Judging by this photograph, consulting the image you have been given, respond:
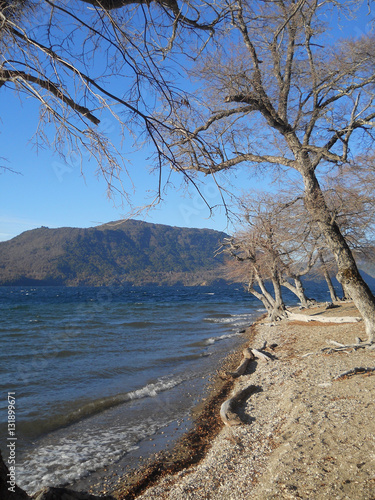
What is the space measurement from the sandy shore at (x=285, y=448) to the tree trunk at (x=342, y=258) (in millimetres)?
977

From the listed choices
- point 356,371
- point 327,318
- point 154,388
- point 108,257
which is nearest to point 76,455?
point 154,388

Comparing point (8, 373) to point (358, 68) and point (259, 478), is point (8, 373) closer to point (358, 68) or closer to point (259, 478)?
point (259, 478)

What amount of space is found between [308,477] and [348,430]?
43.0 inches

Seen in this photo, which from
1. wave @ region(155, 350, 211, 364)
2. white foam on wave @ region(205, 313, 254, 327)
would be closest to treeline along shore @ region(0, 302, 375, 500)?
wave @ region(155, 350, 211, 364)

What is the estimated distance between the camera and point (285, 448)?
3.92 m

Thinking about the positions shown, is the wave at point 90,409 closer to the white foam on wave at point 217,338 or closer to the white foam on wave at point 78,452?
the white foam on wave at point 78,452

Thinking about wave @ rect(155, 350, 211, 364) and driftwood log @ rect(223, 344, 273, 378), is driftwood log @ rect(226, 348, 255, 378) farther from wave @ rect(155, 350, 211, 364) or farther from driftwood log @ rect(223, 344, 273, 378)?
wave @ rect(155, 350, 211, 364)

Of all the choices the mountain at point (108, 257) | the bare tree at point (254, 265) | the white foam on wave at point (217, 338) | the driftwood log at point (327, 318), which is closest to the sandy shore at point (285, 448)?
the driftwood log at point (327, 318)

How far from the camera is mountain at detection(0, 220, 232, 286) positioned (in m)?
144

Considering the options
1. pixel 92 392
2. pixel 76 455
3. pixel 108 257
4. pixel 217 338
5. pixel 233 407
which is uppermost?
pixel 108 257

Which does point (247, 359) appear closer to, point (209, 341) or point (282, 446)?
point (209, 341)

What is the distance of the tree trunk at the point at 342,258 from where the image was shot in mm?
7406

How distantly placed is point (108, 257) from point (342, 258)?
168 m

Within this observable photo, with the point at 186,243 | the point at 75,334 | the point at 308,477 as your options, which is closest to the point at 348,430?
the point at 308,477
